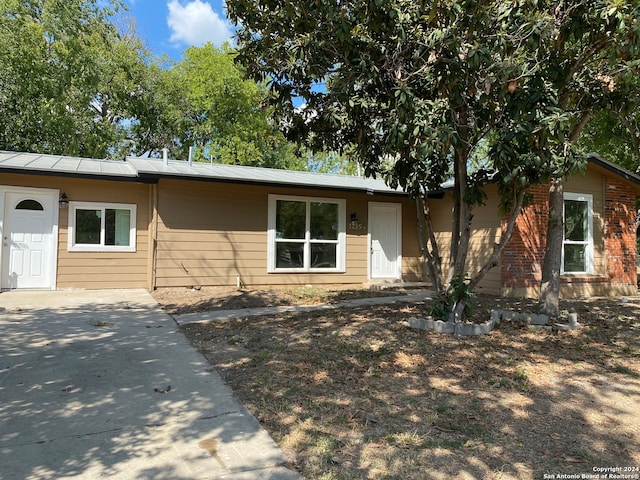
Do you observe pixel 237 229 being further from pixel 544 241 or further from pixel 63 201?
pixel 544 241

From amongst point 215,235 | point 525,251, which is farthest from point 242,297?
point 525,251

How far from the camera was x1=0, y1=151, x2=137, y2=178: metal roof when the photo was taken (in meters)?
8.51

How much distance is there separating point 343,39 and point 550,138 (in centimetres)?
250

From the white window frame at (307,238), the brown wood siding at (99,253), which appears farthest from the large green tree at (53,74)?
the white window frame at (307,238)

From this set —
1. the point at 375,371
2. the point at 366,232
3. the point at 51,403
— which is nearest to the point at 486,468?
the point at 375,371

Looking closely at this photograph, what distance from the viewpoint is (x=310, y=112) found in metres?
6.19

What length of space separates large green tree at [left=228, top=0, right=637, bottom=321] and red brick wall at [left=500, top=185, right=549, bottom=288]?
13.8 feet

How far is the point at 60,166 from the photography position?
916 cm

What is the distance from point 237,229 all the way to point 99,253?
10.0 feet

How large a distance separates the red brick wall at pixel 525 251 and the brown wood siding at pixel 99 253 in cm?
823

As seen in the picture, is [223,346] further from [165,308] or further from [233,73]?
[233,73]

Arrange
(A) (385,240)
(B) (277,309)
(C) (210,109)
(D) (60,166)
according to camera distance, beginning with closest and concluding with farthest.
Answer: (B) (277,309) < (D) (60,166) < (A) (385,240) < (C) (210,109)

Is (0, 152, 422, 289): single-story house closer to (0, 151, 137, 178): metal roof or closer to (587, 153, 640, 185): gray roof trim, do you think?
(0, 151, 137, 178): metal roof

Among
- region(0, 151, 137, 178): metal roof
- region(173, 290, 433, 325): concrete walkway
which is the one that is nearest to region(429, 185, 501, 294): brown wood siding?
region(173, 290, 433, 325): concrete walkway
